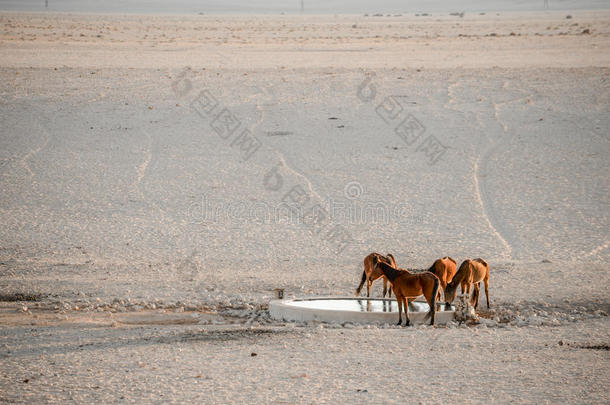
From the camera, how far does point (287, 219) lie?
450 inches

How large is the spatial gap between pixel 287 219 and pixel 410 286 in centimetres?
476

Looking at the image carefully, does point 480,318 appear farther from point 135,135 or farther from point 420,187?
point 135,135

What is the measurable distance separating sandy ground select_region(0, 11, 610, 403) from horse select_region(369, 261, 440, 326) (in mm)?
325

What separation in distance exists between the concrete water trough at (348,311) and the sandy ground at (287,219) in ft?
0.53

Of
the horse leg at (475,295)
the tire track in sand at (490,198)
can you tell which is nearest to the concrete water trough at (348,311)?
the horse leg at (475,295)

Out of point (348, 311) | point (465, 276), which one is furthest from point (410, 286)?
point (465, 276)

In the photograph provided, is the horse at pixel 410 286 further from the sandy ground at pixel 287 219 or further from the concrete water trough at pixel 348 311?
the sandy ground at pixel 287 219

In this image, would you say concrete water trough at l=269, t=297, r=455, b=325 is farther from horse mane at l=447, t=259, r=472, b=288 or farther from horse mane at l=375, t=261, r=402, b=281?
horse mane at l=375, t=261, r=402, b=281

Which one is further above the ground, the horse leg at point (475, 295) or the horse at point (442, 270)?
A: the horse at point (442, 270)

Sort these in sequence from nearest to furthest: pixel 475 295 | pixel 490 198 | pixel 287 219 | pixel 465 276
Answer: pixel 465 276 < pixel 475 295 < pixel 287 219 < pixel 490 198

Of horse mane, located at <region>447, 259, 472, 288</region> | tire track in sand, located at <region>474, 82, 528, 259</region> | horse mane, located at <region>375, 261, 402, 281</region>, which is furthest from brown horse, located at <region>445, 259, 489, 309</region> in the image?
tire track in sand, located at <region>474, 82, 528, 259</region>

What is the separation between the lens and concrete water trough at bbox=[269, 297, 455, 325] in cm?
705

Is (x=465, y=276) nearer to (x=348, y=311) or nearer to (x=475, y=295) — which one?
(x=475, y=295)

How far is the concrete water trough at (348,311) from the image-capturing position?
7.05 m
